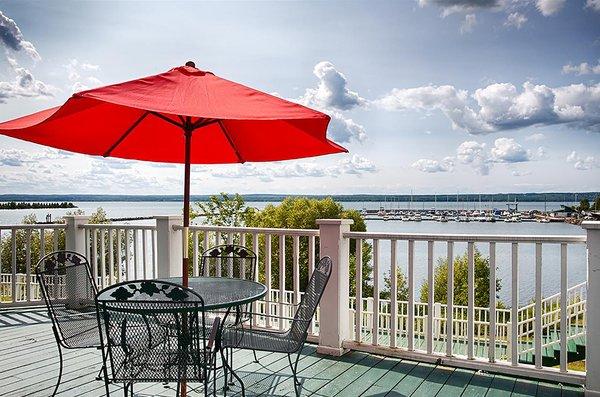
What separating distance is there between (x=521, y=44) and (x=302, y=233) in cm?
5419

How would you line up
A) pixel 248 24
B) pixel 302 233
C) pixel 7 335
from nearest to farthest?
pixel 302 233
pixel 7 335
pixel 248 24

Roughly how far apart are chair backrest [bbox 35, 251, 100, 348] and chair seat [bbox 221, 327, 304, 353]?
872 mm

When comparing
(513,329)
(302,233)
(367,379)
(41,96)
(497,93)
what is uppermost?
(497,93)

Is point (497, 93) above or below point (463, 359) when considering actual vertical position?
above

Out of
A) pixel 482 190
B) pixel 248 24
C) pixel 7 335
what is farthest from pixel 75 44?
pixel 482 190

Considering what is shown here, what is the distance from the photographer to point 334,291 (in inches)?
174

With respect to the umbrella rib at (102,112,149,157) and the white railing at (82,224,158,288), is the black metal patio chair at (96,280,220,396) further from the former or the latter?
the white railing at (82,224,158,288)

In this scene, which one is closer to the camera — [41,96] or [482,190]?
[41,96]

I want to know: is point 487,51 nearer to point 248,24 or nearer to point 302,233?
point 248,24

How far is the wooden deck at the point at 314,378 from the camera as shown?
356 cm

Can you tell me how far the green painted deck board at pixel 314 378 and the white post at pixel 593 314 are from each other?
0.44 ft

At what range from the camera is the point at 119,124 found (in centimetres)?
360

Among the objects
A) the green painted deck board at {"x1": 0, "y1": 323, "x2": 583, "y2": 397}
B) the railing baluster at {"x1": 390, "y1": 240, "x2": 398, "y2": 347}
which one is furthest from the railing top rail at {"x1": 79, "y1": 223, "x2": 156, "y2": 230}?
the railing baluster at {"x1": 390, "y1": 240, "x2": 398, "y2": 347}

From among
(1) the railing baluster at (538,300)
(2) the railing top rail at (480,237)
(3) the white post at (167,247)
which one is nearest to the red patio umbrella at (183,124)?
(2) the railing top rail at (480,237)
